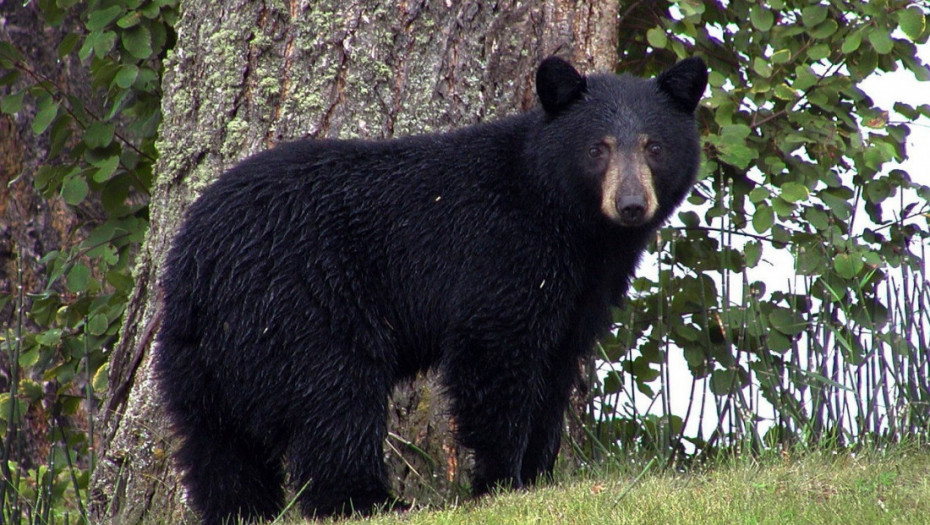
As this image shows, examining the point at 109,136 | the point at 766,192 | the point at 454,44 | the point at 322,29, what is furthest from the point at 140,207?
the point at 766,192

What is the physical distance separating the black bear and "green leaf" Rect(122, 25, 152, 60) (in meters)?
1.57

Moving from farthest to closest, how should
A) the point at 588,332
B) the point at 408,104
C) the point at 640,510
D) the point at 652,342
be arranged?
the point at 652,342 → the point at 408,104 → the point at 588,332 → the point at 640,510

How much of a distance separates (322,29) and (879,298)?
9.79 feet

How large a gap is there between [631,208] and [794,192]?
4.32ft

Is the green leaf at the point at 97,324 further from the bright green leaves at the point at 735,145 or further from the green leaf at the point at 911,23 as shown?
the green leaf at the point at 911,23

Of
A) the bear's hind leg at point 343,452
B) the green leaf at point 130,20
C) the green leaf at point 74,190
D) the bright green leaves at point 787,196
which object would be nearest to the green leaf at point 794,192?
the bright green leaves at point 787,196

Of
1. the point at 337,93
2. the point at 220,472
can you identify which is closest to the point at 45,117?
the point at 337,93

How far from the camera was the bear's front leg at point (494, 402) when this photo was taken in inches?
172

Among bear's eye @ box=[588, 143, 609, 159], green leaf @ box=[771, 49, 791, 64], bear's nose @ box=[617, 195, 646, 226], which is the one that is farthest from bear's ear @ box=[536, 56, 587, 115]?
green leaf @ box=[771, 49, 791, 64]

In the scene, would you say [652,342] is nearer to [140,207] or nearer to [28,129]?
[140,207]

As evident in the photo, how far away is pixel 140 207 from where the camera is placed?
6152 millimetres

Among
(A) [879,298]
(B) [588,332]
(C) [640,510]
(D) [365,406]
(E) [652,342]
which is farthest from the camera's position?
(E) [652,342]

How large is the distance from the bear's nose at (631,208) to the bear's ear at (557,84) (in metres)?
0.54

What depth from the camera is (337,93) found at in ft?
16.8
